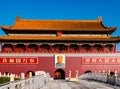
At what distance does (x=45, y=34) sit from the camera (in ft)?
180

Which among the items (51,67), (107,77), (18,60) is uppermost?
(18,60)

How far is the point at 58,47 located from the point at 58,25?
5665 mm

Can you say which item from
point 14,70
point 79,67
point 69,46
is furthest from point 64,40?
point 14,70

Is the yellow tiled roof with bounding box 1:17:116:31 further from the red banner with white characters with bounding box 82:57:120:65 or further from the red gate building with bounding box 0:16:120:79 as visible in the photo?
the red banner with white characters with bounding box 82:57:120:65

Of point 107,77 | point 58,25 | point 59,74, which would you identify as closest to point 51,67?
point 59,74

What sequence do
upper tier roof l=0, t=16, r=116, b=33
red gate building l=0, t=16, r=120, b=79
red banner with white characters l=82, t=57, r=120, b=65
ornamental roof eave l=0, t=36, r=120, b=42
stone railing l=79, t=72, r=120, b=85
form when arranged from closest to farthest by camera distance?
stone railing l=79, t=72, r=120, b=85 < red gate building l=0, t=16, r=120, b=79 < red banner with white characters l=82, t=57, r=120, b=65 < ornamental roof eave l=0, t=36, r=120, b=42 < upper tier roof l=0, t=16, r=116, b=33

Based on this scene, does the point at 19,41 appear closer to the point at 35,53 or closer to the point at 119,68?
the point at 35,53

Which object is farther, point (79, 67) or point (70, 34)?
point (70, 34)

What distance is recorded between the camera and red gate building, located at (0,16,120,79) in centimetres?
4941

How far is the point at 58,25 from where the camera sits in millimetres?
57656

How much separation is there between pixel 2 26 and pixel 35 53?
9022 mm

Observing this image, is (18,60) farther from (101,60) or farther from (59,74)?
(101,60)

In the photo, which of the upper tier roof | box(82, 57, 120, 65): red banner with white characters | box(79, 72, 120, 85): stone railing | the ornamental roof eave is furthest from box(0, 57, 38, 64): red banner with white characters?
box(79, 72, 120, 85): stone railing

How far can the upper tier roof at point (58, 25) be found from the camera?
54.4 m
